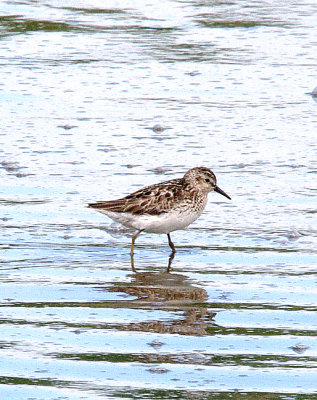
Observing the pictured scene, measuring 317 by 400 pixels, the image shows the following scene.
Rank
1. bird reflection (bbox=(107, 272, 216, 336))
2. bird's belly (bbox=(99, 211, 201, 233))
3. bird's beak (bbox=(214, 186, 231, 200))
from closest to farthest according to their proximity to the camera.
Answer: bird reflection (bbox=(107, 272, 216, 336)) < bird's belly (bbox=(99, 211, 201, 233)) < bird's beak (bbox=(214, 186, 231, 200))

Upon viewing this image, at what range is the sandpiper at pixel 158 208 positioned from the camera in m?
7.94

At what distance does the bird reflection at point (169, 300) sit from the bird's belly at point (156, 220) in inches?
27.9

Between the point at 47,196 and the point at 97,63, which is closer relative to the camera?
the point at 47,196

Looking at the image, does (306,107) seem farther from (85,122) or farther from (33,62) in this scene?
(33,62)

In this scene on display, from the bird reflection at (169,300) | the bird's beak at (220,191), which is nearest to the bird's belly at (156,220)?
the bird's beak at (220,191)

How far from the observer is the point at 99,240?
799 centimetres

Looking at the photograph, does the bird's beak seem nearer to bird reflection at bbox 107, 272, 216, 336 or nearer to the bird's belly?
the bird's belly

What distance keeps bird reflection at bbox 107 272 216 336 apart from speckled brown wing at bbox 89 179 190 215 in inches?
31.6

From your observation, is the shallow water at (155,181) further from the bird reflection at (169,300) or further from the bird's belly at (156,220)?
the bird's belly at (156,220)

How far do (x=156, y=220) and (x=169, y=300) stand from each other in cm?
137

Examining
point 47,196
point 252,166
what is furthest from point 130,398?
point 252,166

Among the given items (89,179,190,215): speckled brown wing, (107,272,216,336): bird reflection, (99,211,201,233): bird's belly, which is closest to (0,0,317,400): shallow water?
(107,272,216,336): bird reflection

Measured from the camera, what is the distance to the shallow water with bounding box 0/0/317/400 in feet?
17.9

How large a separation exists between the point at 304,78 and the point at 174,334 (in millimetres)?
7232
